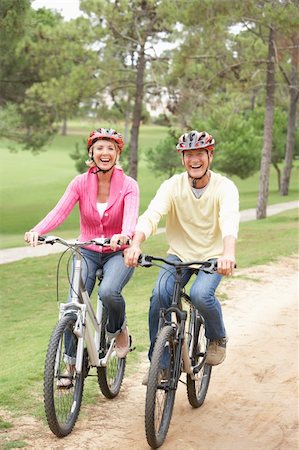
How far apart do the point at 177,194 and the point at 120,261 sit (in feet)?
2.21

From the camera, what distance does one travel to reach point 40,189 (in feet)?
174

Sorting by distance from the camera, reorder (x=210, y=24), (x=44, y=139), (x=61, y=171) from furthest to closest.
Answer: (x=61, y=171), (x=44, y=139), (x=210, y=24)

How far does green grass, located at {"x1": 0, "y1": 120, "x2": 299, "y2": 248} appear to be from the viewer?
3766 cm

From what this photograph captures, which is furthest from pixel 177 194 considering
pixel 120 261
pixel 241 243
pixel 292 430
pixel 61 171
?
pixel 61 171

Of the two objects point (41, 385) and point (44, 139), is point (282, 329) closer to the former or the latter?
point (41, 385)

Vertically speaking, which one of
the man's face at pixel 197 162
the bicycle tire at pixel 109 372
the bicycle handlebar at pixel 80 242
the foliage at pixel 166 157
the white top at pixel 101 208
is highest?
the man's face at pixel 197 162

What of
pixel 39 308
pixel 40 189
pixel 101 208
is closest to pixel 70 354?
pixel 101 208

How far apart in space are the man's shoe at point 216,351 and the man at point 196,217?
295mm

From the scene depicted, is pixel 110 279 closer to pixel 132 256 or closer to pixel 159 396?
pixel 132 256

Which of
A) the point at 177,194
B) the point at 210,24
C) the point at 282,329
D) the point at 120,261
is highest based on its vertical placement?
the point at 210,24

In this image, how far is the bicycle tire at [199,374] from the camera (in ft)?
21.7

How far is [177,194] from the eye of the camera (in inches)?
248

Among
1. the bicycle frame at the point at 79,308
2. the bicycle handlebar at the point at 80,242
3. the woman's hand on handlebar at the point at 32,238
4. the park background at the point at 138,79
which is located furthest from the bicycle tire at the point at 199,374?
the park background at the point at 138,79

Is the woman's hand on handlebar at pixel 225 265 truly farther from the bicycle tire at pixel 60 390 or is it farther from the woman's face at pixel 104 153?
the woman's face at pixel 104 153
